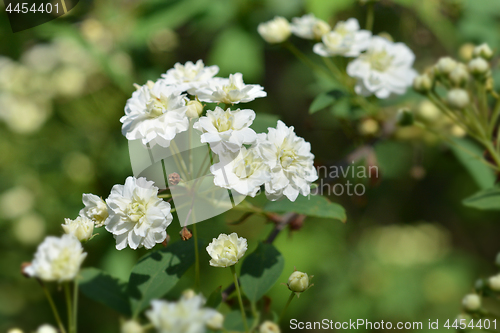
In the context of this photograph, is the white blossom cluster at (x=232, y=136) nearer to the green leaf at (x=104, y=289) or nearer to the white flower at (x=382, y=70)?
the green leaf at (x=104, y=289)

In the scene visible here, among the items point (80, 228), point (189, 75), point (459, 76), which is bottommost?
point (80, 228)

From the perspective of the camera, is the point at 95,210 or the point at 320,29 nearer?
the point at 95,210

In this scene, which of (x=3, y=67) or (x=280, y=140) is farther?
(x=3, y=67)

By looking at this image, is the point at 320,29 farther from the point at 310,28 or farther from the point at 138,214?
the point at 138,214

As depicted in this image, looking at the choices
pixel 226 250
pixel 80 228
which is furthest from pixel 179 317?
pixel 80 228

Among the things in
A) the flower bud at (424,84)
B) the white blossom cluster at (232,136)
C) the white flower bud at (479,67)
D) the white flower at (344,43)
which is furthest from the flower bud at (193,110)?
the white flower bud at (479,67)

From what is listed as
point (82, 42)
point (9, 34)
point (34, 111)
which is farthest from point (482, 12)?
point (34, 111)

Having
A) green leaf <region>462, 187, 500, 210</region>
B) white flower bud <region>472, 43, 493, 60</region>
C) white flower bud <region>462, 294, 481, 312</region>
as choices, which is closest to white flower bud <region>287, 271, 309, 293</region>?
white flower bud <region>462, 294, 481, 312</region>

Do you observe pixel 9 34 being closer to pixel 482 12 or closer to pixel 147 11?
pixel 147 11
